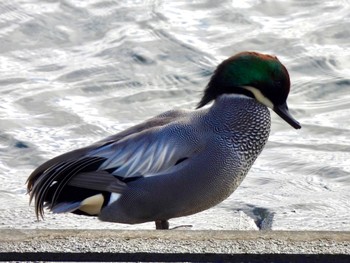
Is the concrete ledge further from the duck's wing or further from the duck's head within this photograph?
the duck's head

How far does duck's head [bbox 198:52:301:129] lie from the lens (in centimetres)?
528

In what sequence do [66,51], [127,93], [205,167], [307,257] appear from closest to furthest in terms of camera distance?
[307,257] < [205,167] < [127,93] < [66,51]

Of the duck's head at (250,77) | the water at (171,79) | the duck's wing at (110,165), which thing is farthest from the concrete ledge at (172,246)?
the water at (171,79)

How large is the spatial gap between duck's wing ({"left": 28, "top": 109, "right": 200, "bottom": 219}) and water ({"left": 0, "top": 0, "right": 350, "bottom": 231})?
2.42 feet

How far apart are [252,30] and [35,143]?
126 inches

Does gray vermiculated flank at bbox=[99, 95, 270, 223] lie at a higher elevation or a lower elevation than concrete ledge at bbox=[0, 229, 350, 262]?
lower

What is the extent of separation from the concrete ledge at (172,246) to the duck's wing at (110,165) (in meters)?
1.16

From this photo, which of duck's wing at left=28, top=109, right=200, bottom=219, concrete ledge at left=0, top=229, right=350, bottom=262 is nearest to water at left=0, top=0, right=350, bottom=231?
duck's wing at left=28, top=109, right=200, bottom=219

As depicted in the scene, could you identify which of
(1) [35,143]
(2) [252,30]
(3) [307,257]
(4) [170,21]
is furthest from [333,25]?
(3) [307,257]

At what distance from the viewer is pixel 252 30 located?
10180 millimetres

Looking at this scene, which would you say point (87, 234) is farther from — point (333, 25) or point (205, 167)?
point (333, 25)

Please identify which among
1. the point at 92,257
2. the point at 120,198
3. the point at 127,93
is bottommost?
the point at 127,93

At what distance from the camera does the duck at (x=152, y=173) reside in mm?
5004

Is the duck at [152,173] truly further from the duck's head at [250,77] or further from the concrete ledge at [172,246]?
the concrete ledge at [172,246]
